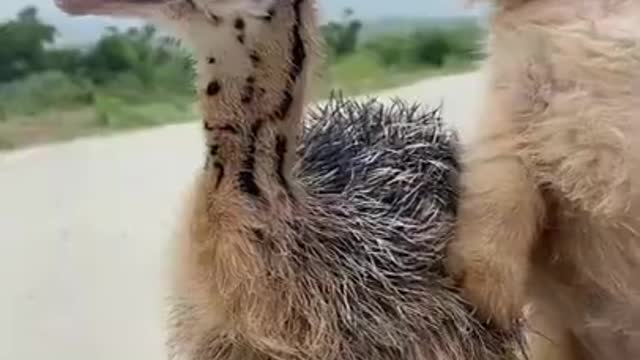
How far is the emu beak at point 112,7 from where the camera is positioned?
2.27 feet

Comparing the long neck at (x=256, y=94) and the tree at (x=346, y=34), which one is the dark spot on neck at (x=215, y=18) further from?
the tree at (x=346, y=34)

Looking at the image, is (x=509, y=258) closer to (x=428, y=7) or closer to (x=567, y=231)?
(x=567, y=231)

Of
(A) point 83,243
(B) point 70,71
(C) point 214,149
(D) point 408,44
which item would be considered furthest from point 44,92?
(C) point 214,149

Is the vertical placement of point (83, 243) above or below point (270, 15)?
below

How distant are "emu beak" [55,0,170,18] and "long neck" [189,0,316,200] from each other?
0.10 ft

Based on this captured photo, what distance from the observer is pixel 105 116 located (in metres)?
1.12

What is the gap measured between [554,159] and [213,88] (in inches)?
7.0

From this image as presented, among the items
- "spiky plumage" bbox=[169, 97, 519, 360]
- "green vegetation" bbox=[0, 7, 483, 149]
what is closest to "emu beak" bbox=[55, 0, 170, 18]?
"spiky plumage" bbox=[169, 97, 519, 360]

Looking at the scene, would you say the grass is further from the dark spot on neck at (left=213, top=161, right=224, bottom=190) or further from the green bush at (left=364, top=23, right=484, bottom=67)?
the dark spot on neck at (left=213, top=161, right=224, bottom=190)

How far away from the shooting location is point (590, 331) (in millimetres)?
824

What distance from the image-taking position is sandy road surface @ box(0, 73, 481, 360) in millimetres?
1121

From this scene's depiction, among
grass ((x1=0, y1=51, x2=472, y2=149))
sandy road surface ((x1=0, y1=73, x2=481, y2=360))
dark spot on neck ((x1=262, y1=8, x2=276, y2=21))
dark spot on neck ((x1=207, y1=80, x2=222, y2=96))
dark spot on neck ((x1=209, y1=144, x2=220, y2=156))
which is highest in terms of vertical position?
dark spot on neck ((x1=262, y1=8, x2=276, y2=21))

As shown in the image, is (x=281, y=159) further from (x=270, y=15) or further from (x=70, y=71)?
(x=70, y=71)

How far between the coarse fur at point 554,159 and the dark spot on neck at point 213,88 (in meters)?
0.14
